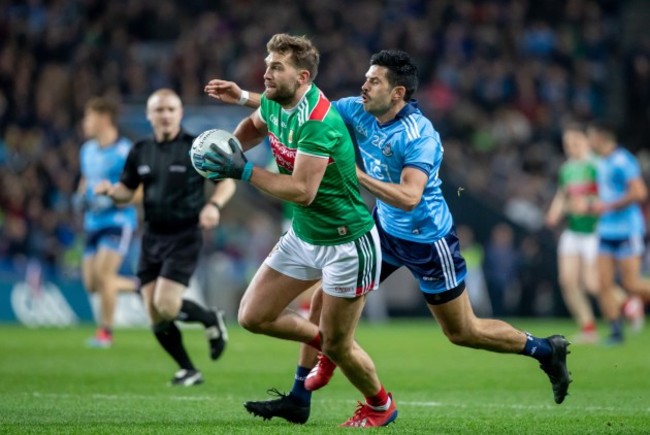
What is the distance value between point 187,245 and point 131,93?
40.9 feet

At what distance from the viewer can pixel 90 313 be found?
62.8 ft

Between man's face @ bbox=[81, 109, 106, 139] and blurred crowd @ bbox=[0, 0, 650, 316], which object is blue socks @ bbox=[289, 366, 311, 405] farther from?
blurred crowd @ bbox=[0, 0, 650, 316]

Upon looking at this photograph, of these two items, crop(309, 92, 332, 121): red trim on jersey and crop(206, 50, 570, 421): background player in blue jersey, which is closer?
crop(309, 92, 332, 121): red trim on jersey

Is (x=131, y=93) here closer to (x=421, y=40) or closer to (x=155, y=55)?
(x=155, y=55)

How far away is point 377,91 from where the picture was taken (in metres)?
7.91

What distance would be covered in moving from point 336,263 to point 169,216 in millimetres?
3463

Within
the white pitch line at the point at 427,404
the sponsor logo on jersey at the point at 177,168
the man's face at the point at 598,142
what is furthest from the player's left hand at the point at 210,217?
the man's face at the point at 598,142

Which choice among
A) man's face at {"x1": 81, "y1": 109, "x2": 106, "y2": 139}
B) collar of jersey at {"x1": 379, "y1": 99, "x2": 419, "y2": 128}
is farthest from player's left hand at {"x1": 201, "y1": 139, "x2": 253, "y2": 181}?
man's face at {"x1": 81, "y1": 109, "x2": 106, "y2": 139}

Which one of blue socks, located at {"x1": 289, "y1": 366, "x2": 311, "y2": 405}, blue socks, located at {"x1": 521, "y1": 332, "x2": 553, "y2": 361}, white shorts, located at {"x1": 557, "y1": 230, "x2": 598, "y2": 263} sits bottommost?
white shorts, located at {"x1": 557, "y1": 230, "x2": 598, "y2": 263}

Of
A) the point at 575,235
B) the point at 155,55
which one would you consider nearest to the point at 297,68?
the point at 575,235

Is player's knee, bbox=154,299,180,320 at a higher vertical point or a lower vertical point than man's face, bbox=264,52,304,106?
lower

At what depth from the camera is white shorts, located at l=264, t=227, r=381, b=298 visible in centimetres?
734

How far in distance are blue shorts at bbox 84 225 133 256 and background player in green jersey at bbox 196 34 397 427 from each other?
703 centimetres

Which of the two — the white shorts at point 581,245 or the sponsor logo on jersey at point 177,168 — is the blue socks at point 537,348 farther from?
the white shorts at point 581,245
